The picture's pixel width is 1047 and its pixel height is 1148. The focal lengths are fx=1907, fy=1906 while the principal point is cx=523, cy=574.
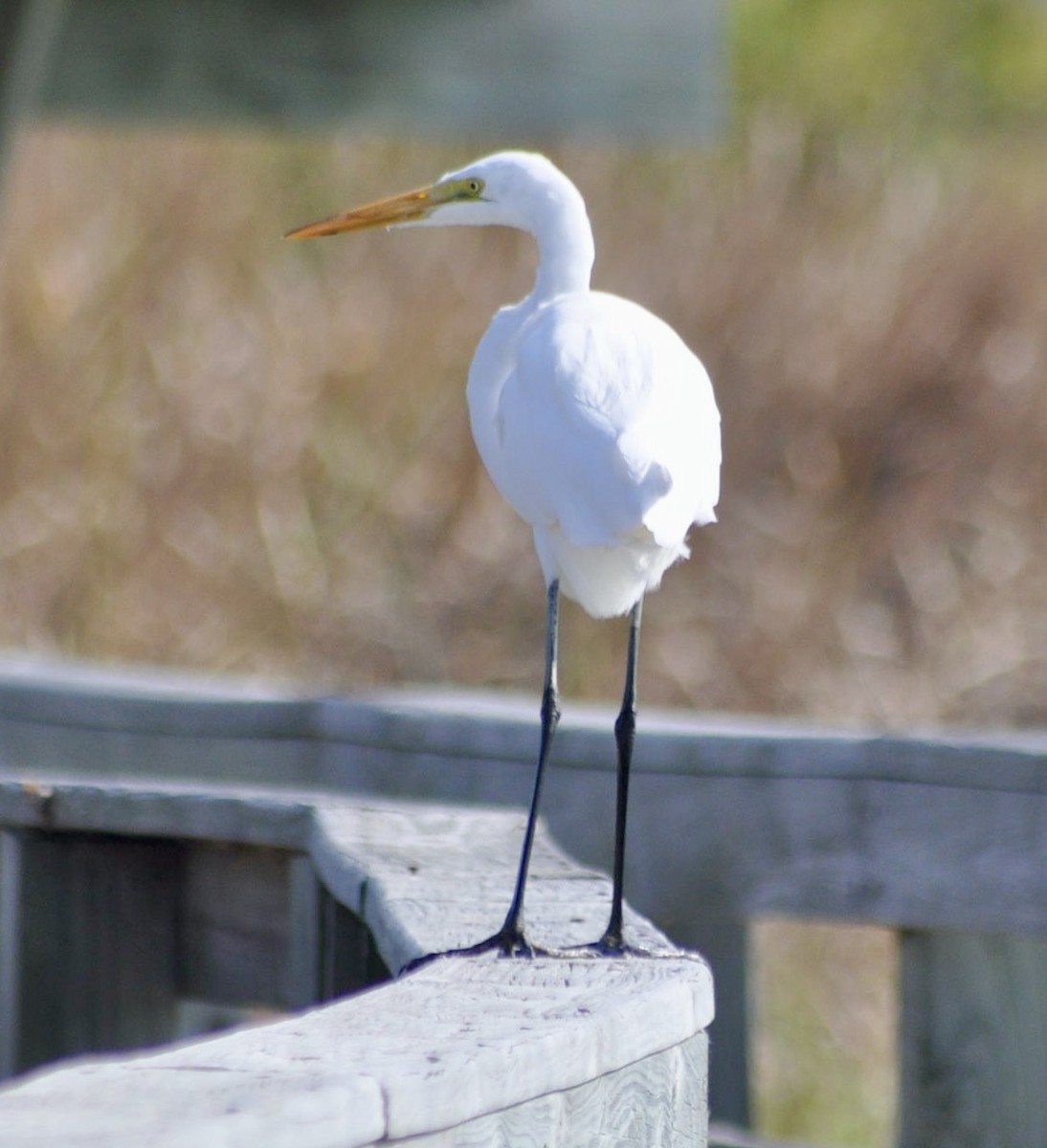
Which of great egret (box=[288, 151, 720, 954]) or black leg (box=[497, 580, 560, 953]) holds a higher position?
great egret (box=[288, 151, 720, 954])

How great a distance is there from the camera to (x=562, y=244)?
2174mm

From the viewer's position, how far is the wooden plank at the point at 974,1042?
7.19 feet

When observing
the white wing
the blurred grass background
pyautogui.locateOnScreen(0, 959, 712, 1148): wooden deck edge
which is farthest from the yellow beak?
the blurred grass background

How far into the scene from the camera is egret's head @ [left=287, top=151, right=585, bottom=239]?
2.16 m

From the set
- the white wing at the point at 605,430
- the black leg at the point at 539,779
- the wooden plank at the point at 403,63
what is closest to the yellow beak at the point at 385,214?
the white wing at the point at 605,430

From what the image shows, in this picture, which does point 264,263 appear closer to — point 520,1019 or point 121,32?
point 121,32

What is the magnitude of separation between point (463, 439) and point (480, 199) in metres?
3.81

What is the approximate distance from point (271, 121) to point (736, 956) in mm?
2325

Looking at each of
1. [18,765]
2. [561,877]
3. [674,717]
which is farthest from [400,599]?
[561,877]

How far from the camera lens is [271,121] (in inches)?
162

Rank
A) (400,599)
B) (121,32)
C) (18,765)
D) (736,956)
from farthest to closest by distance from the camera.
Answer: (400,599) → (121,32) → (18,765) → (736,956)

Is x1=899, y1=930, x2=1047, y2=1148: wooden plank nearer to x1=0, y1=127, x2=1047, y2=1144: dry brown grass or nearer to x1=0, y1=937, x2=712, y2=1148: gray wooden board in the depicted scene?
x1=0, y1=937, x2=712, y2=1148: gray wooden board

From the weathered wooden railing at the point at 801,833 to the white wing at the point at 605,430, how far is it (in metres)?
0.43

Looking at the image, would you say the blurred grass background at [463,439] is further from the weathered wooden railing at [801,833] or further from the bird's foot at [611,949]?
the bird's foot at [611,949]
